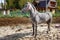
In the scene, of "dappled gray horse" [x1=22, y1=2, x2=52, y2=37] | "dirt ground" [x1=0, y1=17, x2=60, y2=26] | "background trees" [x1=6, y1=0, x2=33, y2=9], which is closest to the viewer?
"dappled gray horse" [x1=22, y1=2, x2=52, y2=37]

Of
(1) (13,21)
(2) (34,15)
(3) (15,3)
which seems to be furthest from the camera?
(3) (15,3)

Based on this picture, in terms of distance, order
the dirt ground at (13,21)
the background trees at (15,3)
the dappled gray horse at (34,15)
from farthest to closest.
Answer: the background trees at (15,3)
the dirt ground at (13,21)
the dappled gray horse at (34,15)

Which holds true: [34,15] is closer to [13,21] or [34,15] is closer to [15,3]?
A: [13,21]

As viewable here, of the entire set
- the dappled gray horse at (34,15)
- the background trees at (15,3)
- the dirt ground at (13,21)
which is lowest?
the dirt ground at (13,21)

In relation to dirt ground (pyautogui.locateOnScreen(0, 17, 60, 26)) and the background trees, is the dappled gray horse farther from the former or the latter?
the background trees

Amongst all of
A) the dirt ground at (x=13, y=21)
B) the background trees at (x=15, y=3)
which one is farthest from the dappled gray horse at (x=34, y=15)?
the background trees at (x=15, y=3)

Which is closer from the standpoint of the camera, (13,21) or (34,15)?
(34,15)

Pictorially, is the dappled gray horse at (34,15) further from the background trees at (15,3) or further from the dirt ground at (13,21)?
the background trees at (15,3)

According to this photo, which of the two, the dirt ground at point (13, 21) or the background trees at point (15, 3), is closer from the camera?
the dirt ground at point (13, 21)

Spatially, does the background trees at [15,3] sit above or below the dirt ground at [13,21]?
above

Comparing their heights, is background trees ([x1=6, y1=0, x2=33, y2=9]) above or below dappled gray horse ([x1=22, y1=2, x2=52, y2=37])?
below

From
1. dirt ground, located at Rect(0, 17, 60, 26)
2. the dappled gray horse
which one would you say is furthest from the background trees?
the dappled gray horse

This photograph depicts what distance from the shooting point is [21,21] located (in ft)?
55.8

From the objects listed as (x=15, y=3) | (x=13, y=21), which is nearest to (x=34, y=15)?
(x=13, y=21)
